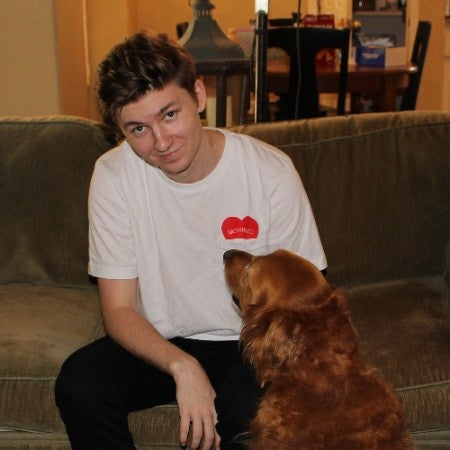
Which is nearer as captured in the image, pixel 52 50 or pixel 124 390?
pixel 124 390

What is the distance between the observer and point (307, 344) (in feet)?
6.02

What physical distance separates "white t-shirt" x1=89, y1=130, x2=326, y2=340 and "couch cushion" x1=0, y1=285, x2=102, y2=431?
0.32 m

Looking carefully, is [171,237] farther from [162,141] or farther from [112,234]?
[162,141]

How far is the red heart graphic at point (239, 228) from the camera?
7.18 feet

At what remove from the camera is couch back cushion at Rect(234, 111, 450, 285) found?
2.83 metres

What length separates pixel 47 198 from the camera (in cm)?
290

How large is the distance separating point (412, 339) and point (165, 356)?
2.61 feet

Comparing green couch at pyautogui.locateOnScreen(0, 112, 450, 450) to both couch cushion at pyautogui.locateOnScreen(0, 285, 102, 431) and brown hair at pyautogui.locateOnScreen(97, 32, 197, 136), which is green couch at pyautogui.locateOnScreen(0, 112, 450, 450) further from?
brown hair at pyautogui.locateOnScreen(97, 32, 197, 136)

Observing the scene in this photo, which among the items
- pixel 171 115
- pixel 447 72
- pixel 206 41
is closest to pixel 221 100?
pixel 206 41

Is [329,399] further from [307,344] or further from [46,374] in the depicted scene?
[46,374]

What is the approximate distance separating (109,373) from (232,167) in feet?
2.08

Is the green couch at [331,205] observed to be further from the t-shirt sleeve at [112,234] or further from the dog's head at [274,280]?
the dog's head at [274,280]

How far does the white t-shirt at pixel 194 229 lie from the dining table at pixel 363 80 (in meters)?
3.35

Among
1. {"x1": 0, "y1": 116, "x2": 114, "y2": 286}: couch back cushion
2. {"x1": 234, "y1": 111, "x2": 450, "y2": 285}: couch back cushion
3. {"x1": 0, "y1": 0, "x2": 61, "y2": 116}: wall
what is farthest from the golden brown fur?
{"x1": 0, "y1": 0, "x2": 61, "y2": 116}: wall
